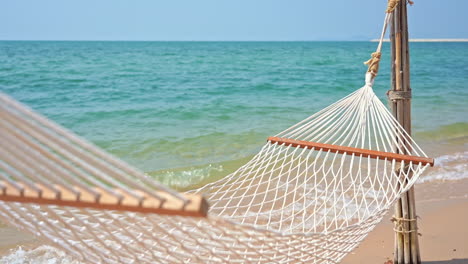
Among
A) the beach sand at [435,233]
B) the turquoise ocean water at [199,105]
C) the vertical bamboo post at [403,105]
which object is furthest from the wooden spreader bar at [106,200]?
the turquoise ocean water at [199,105]

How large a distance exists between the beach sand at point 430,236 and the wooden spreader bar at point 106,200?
167cm

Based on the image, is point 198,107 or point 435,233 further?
point 198,107

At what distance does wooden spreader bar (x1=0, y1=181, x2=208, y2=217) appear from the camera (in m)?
0.81

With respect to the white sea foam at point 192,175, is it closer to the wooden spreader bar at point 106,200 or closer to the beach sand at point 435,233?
the beach sand at point 435,233

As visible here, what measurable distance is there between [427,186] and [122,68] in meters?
10.7

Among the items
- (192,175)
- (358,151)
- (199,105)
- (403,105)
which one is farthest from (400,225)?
(199,105)

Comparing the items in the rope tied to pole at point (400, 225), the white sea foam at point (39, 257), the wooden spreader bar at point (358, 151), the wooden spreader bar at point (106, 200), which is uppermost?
the wooden spreader bar at point (358, 151)

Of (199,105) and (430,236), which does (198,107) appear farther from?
(430,236)

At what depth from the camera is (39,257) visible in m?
2.37

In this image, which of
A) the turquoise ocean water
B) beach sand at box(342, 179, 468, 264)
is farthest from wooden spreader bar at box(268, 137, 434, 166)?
the turquoise ocean water

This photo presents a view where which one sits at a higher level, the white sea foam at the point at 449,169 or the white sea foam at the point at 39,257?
the white sea foam at the point at 449,169

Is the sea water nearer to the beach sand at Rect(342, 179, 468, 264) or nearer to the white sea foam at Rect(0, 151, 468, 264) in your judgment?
the white sea foam at Rect(0, 151, 468, 264)

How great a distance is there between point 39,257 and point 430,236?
75.6 inches

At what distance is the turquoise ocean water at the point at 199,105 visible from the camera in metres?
4.62
